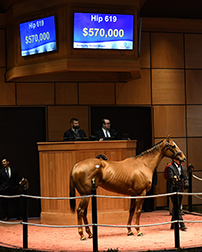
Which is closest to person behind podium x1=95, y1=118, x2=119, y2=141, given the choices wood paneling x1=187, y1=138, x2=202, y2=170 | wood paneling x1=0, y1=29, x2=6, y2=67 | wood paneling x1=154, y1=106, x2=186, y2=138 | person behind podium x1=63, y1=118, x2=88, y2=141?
person behind podium x1=63, y1=118, x2=88, y2=141

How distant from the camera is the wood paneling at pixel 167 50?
1255cm

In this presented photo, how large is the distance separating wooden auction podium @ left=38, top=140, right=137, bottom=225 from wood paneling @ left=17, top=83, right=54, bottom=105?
78.2 inches

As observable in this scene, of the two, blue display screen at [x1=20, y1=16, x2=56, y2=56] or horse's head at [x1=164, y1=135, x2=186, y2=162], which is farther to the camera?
blue display screen at [x1=20, y1=16, x2=56, y2=56]

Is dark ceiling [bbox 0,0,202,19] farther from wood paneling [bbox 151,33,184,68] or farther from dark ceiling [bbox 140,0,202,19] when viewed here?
wood paneling [bbox 151,33,184,68]

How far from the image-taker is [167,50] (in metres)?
12.6

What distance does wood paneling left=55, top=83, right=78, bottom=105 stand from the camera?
11859 mm

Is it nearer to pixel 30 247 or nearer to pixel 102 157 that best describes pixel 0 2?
pixel 102 157

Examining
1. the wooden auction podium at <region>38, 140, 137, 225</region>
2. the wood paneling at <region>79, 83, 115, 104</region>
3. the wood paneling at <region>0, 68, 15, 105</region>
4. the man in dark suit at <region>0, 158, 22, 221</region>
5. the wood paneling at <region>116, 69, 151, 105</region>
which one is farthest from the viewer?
the wood paneling at <region>116, 69, 151, 105</region>

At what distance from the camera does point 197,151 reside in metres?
12.8

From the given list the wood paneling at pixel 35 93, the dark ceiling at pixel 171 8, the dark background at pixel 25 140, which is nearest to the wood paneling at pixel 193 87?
the dark ceiling at pixel 171 8

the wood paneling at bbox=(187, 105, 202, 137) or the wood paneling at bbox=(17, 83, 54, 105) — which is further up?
the wood paneling at bbox=(17, 83, 54, 105)

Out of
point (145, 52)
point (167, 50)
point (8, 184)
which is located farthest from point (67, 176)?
point (167, 50)

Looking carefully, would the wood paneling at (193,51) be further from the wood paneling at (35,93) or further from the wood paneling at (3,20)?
the wood paneling at (3,20)

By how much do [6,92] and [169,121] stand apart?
436cm
